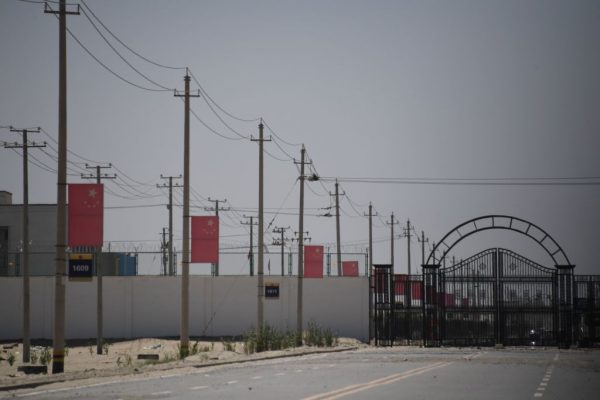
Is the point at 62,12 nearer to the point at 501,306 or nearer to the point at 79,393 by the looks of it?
the point at 79,393

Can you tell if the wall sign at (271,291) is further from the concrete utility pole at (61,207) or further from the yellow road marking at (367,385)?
the concrete utility pole at (61,207)

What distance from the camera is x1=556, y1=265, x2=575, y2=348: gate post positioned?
153ft

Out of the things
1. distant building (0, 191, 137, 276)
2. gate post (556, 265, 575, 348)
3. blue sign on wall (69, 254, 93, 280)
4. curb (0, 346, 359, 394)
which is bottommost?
curb (0, 346, 359, 394)

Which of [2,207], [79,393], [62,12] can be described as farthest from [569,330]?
[2,207]

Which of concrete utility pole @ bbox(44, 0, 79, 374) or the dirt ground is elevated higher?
concrete utility pole @ bbox(44, 0, 79, 374)

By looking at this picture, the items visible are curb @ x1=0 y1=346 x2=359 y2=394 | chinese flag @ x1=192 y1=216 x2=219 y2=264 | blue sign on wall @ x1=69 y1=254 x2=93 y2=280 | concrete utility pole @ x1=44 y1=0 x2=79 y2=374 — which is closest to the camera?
curb @ x1=0 y1=346 x2=359 y2=394

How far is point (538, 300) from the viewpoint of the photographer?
46.9 m

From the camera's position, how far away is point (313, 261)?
60312mm

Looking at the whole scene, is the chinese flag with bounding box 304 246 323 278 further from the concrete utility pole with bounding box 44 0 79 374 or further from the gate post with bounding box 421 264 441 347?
the concrete utility pole with bounding box 44 0 79 374

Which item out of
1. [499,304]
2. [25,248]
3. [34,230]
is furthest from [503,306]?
[34,230]

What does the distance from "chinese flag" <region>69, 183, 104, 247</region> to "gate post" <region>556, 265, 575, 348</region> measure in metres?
22.4

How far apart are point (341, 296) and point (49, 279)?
61.0 feet

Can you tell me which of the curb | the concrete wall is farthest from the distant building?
the curb

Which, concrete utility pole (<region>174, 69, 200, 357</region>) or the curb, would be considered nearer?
the curb
